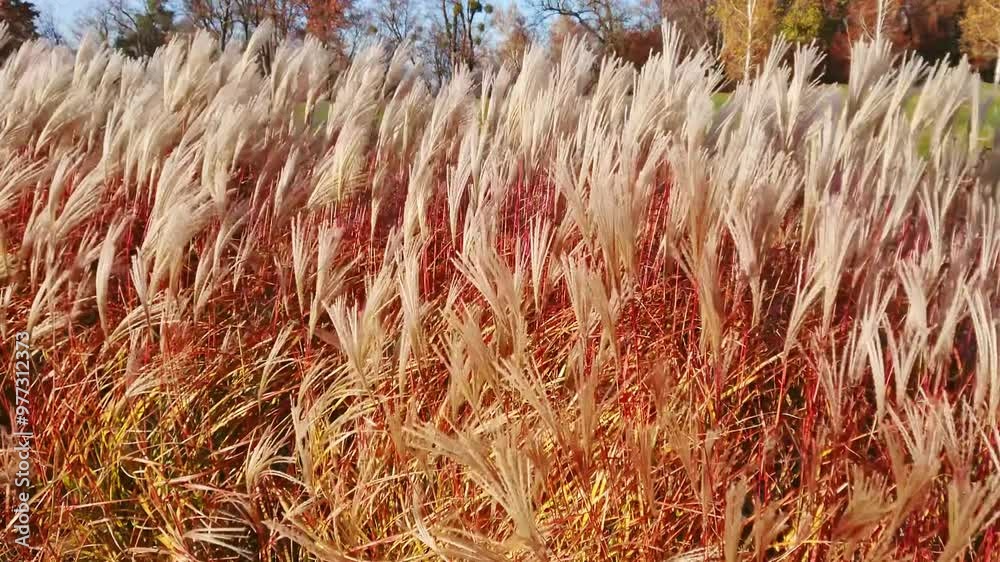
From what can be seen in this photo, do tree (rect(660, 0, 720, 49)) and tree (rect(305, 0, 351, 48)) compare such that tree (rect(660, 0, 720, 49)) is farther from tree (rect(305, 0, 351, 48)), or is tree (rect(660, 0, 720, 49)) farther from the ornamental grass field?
the ornamental grass field

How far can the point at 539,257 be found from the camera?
1.36m

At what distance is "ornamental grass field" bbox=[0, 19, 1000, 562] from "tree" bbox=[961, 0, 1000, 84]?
21664 mm

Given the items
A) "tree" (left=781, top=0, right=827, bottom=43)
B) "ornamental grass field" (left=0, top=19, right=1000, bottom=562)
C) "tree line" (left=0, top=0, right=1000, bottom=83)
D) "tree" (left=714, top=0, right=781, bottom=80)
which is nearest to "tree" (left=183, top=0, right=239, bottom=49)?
"tree line" (left=0, top=0, right=1000, bottom=83)

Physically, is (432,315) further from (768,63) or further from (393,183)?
(768,63)

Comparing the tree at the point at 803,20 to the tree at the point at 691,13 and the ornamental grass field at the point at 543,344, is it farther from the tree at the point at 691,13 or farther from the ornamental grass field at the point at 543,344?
the ornamental grass field at the point at 543,344

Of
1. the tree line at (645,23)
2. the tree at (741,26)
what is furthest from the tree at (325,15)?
the tree at (741,26)

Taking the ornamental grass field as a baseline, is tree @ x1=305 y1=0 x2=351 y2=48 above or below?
above

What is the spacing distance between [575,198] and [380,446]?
2.08 ft

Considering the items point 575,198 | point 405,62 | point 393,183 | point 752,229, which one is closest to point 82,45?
point 405,62

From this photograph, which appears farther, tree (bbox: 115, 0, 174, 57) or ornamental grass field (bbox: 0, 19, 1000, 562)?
tree (bbox: 115, 0, 174, 57)

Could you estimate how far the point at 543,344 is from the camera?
160cm

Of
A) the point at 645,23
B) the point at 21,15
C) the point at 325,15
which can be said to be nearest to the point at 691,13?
the point at 645,23

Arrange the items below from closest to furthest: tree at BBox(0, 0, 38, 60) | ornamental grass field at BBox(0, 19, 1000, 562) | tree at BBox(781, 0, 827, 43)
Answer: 1. ornamental grass field at BBox(0, 19, 1000, 562)
2. tree at BBox(0, 0, 38, 60)
3. tree at BBox(781, 0, 827, 43)

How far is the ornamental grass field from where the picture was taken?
1179mm
